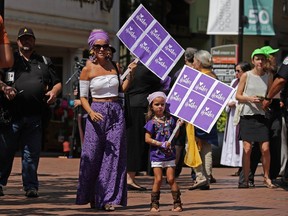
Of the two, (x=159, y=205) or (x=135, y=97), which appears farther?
(x=135, y=97)

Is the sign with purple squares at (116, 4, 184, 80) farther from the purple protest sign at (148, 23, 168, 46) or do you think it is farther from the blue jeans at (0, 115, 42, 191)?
the blue jeans at (0, 115, 42, 191)

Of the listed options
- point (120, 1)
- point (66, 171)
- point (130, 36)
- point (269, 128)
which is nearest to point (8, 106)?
point (130, 36)

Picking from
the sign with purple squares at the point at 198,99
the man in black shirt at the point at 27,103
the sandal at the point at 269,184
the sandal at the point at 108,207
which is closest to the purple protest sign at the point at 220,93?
the sign with purple squares at the point at 198,99

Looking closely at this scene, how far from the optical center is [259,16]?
2738 cm

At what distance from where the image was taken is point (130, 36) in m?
11.6

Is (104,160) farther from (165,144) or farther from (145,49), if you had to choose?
(145,49)

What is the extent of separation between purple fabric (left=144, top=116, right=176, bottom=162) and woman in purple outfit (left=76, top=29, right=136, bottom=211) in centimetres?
35

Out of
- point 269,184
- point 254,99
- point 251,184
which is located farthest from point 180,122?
point 251,184

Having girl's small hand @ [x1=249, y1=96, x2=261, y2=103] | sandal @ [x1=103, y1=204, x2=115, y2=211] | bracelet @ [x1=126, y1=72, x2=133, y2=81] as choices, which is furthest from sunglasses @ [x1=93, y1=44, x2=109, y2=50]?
girl's small hand @ [x1=249, y1=96, x2=261, y2=103]

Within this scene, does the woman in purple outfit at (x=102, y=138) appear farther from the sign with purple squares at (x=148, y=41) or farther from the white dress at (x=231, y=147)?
the white dress at (x=231, y=147)

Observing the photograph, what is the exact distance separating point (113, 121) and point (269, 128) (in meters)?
4.19

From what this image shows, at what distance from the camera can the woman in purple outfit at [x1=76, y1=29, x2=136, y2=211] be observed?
10.4 metres

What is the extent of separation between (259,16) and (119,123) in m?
17.4

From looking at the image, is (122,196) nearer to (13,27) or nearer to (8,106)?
(8,106)
